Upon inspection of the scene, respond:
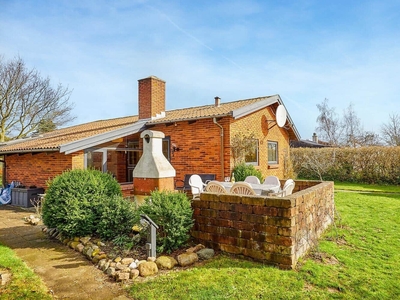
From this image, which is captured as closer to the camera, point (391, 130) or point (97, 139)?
point (97, 139)

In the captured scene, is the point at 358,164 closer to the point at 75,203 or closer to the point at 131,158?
the point at 131,158

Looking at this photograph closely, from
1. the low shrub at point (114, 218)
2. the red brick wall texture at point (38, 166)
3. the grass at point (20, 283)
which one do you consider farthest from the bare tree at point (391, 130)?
the grass at point (20, 283)

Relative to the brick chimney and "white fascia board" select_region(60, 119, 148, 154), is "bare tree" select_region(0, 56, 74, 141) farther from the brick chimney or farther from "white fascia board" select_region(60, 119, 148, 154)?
"white fascia board" select_region(60, 119, 148, 154)

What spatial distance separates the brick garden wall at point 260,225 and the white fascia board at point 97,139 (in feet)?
20.6

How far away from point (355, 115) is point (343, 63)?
26.6 meters

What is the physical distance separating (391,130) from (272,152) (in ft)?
84.2

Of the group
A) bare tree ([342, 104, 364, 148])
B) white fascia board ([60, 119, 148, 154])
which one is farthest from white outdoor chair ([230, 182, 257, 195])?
bare tree ([342, 104, 364, 148])

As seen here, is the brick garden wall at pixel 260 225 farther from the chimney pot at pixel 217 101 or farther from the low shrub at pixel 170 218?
the chimney pot at pixel 217 101

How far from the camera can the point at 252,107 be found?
11977mm

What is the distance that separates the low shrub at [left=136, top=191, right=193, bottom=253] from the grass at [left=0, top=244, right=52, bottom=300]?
1.98 m

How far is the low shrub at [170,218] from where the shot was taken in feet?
16.9

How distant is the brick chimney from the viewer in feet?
42.3

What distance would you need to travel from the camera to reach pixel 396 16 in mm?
8922

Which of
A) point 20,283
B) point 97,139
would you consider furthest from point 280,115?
point 20,283
